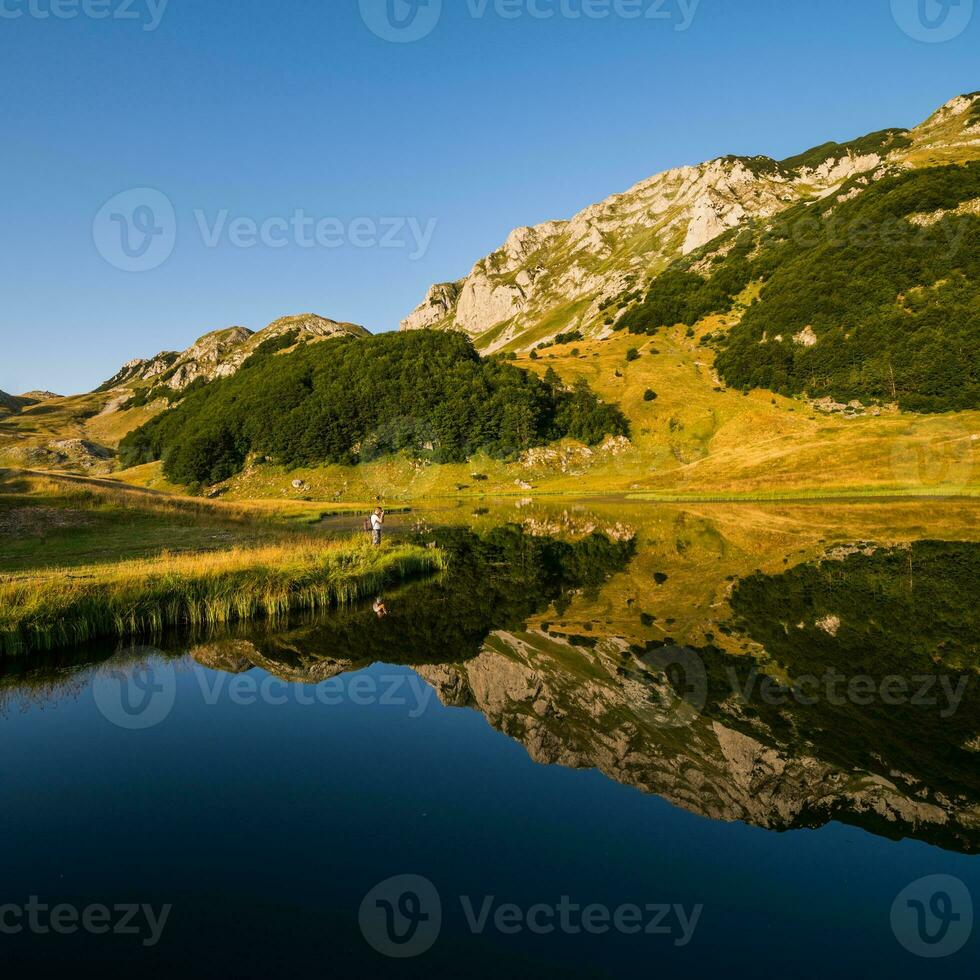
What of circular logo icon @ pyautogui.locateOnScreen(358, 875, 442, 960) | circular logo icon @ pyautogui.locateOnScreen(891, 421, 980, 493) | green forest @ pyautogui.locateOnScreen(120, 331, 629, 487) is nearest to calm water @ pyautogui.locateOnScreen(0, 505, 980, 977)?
circular logo icon @ pyautogui.locateOnScreen(358, 875, 442, 960)

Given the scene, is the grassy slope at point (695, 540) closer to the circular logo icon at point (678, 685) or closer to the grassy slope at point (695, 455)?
the circular logo icon at point (678, 685)

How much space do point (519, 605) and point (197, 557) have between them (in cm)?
1709

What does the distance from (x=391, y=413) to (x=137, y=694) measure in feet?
397

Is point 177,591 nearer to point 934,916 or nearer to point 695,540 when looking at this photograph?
point 934,916

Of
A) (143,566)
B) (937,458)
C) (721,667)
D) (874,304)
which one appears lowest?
(721,667)

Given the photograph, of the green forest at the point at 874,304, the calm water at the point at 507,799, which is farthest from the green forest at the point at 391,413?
the calm water at the point at 507,799

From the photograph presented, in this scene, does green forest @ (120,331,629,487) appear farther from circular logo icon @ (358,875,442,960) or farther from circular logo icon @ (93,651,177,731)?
circular logo icon @ (358,875,442,960)

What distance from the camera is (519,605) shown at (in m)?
28.0

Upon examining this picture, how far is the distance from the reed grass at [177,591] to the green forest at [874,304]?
109105 mm

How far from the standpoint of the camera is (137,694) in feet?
55.3

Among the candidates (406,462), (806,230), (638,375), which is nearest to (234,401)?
(406,462)

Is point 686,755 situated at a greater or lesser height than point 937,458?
lesser

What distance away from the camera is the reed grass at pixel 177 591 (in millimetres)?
20672

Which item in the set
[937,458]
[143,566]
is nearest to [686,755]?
[143,566]
